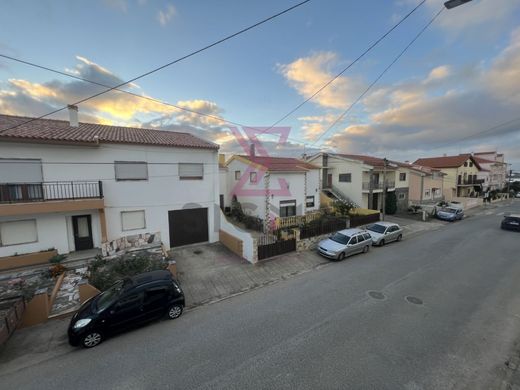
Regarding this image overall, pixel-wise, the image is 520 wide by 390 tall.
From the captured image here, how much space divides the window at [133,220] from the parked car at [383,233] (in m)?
14.6

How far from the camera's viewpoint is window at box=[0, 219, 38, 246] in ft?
32.1

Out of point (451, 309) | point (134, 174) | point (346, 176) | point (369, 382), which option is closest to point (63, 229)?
point (134, 174)

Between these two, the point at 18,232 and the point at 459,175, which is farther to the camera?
the point at 459,175

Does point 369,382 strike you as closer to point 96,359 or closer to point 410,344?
point 410,344

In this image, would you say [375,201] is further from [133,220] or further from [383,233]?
[133,220]

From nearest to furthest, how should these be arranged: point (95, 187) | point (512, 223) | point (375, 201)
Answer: point (95, 187) → point (512, 223) → point (375, 201)

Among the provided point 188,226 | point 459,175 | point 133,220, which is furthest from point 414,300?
point 459,175

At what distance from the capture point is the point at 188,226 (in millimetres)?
13742

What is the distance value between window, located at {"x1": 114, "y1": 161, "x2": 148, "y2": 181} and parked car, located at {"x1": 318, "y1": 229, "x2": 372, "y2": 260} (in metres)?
11.2

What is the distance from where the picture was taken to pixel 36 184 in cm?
1009

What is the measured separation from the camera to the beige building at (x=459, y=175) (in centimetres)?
3353

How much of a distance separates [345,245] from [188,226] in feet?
31.7

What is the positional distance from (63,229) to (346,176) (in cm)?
2392

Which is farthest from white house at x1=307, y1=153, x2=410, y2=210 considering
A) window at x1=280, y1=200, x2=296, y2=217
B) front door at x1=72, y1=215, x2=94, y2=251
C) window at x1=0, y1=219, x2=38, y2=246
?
window at x1=0, y1=219, x2=38, y2=246
